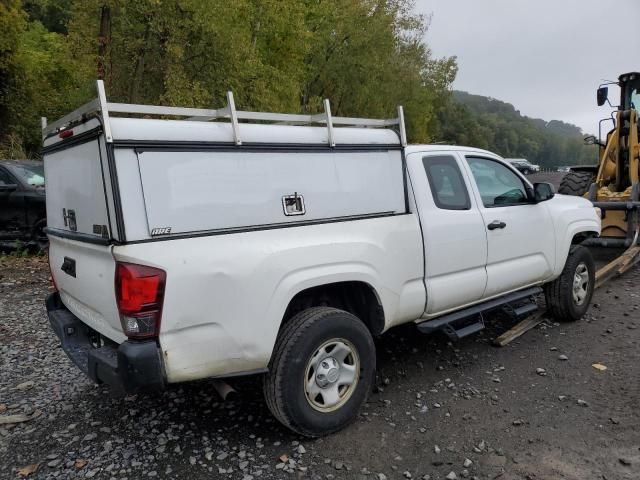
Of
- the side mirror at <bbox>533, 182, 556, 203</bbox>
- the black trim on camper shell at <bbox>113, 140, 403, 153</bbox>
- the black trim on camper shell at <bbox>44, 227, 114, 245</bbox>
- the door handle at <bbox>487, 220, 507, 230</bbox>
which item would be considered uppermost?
the black trim on camper shell at <bbox>113, 140, 403, 153</bbox>

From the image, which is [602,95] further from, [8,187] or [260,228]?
[8,187]

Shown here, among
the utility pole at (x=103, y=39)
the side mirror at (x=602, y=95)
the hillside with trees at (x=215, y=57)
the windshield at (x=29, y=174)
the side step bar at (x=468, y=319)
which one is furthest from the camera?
the hillside with trees at (x=215, y=57)

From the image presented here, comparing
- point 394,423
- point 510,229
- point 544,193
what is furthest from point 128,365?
point 544,193

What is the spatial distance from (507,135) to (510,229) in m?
119

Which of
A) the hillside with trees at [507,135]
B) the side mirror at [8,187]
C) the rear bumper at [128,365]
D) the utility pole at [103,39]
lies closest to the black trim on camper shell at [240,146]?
the rear bumper at [128,365]

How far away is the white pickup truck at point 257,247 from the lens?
8.70 feet

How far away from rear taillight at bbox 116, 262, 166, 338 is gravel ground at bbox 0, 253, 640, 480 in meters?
0.95

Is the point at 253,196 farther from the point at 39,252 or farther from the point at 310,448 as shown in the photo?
the point at 39,252

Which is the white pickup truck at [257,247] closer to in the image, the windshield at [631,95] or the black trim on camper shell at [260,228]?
the black trim on camper shell at [260,228]

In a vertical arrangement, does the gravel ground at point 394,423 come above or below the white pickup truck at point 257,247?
below

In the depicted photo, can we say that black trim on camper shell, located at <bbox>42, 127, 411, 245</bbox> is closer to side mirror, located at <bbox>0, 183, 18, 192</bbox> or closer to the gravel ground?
the gravel ground

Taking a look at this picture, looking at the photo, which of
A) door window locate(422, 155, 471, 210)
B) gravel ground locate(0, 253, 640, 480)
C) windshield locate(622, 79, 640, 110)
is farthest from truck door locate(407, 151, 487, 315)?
windshield locate(622, 79, 640, 110)

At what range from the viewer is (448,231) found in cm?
394

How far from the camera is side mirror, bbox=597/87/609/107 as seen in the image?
344 inches
